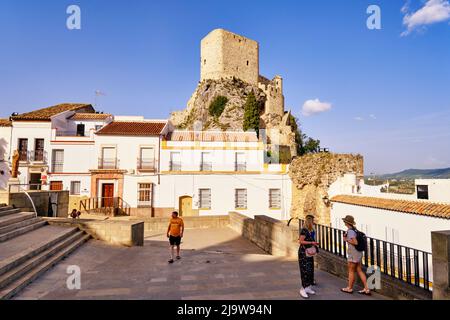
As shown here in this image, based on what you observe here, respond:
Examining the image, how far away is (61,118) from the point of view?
2605 cm

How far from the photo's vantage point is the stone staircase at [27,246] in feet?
16.3

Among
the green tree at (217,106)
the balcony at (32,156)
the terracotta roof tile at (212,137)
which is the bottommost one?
the balcony at (32,156)

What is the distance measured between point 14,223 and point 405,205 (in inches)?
622

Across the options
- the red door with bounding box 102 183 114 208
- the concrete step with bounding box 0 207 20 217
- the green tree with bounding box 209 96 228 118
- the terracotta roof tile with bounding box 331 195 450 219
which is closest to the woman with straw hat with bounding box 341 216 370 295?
the terracotta roof tile with bounding box 331 195 450 219

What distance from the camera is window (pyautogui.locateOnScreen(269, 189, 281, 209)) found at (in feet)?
80.7

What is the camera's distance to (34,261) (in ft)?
19.0

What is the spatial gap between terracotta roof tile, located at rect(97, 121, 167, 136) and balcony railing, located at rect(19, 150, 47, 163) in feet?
18.0

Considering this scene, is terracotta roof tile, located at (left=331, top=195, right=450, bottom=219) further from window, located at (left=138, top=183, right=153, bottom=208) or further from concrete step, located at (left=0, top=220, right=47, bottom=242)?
window, located at (left=138, top=183, right=153, bottom=208)

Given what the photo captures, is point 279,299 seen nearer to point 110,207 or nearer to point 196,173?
point 196,173

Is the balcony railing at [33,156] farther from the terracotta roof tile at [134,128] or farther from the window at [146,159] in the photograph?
the window at [146,159]

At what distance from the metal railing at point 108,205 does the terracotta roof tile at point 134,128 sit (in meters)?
6.10

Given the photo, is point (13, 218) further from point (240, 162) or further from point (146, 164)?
point (240, 162)

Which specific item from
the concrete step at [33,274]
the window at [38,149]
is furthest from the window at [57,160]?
the concrete step at [33,274]
